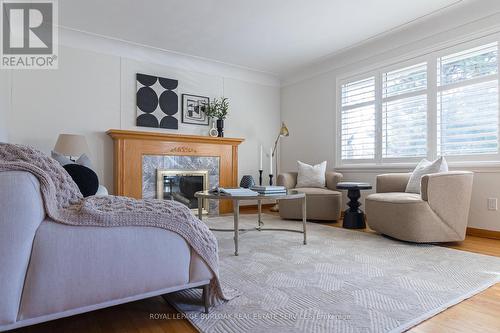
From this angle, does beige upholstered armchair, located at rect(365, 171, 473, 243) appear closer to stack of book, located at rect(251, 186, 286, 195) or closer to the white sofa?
stack of book, located at rect(251, 186, 286, 195)

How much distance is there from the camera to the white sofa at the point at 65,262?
95cm

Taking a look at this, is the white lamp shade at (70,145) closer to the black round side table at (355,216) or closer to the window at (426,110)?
the black round side table at (355,216)

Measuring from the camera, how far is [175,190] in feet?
14.3

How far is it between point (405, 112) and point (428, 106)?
0.28 m

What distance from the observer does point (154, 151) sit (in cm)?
413

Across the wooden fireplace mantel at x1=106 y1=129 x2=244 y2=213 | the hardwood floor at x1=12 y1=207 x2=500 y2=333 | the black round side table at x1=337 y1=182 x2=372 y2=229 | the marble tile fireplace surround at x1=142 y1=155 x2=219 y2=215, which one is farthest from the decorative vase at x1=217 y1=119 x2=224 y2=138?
the hardwood floor at x1=12 y1=207 x2=500 y2=333

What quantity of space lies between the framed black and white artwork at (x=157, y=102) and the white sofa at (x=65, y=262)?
331 centimetres

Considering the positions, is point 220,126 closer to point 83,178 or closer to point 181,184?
point 181,184

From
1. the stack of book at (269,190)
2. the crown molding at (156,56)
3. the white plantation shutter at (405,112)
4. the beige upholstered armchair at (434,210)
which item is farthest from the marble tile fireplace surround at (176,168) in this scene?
the beige upholstered armchair at (434,210)

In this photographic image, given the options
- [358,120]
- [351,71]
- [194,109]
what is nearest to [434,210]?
[358,120]

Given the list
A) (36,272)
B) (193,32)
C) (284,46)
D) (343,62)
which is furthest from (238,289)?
(343,62)

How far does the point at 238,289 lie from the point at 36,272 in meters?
0.99

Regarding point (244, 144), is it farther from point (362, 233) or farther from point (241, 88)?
point (362, 233)

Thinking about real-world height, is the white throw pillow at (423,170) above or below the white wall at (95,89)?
below
